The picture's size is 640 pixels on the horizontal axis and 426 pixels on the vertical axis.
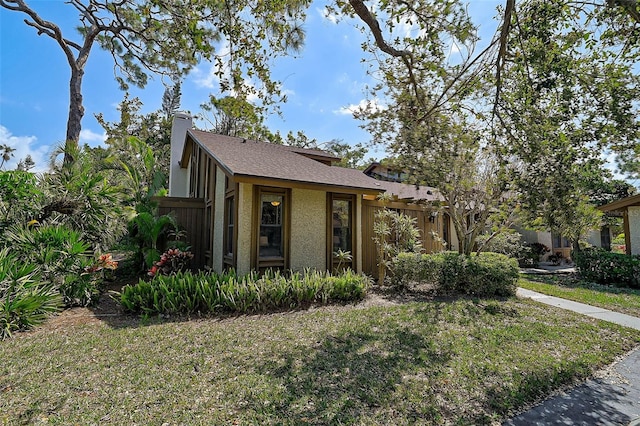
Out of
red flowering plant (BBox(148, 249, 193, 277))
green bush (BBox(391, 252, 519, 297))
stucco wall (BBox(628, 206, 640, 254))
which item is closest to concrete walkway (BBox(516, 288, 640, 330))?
green bush (BBox(391, 252, 519, 297))

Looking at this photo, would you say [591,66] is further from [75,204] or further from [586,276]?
[75,204]

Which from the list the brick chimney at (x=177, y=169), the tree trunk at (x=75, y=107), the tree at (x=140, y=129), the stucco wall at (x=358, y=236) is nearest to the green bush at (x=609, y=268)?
the stucco wall at (x=358, y=236)

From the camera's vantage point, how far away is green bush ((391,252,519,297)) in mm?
8258

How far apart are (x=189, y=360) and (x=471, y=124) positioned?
8.53 m

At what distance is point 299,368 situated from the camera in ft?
13.2

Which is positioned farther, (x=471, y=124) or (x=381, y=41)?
(x=471, y=124)

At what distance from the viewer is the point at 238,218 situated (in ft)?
26.2

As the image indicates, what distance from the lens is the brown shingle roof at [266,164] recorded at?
26.6 feet

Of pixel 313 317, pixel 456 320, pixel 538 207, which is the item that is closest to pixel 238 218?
pixel 313 317

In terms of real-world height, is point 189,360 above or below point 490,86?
below

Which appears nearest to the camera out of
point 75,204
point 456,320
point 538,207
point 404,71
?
point 538,207

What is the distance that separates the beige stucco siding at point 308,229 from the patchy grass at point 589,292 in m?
6.89

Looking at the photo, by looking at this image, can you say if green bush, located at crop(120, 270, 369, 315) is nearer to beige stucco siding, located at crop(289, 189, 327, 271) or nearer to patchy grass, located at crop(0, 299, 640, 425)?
patchy grass, located at crop(0, 299, 640, 425)

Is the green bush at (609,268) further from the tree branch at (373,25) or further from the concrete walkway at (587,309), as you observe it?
the tree branch at (373,25)
